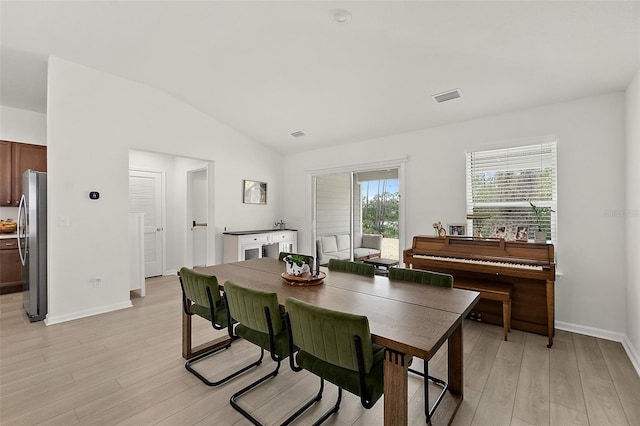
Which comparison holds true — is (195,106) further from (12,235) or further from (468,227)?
(468,227)

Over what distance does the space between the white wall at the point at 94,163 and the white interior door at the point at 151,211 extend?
153 centimetres

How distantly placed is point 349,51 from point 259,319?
8.39 ft

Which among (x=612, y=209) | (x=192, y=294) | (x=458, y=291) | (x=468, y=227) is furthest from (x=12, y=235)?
(x=612, y=209)

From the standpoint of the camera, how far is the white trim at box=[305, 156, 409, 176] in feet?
14.6

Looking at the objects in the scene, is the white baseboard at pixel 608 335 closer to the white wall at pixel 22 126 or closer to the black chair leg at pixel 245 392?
the black chair leg at pixel 245 392

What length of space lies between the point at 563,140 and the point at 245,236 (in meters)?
4.44

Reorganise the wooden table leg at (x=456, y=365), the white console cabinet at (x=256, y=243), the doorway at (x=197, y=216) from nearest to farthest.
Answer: the wooden table leg at (x=456, y=365), the white console cabinet at (x=256, y=243), the doorway at (x=197, y=216)

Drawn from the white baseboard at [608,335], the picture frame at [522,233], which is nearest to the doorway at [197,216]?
the picture frame at [522,233]

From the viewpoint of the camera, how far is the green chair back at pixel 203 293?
6.88 feet

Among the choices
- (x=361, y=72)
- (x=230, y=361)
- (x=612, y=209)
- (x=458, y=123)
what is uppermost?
(x=361, y=72)

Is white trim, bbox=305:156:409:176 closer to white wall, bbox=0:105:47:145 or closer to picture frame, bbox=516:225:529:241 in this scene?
picture frame, bbox=516:225:529:241

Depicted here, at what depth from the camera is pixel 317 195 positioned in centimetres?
568

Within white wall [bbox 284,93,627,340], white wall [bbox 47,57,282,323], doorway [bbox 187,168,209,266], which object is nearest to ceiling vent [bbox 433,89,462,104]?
white wall [bbox 284,93,627,340]

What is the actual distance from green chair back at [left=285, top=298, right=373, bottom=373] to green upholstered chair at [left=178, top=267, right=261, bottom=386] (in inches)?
32.8
